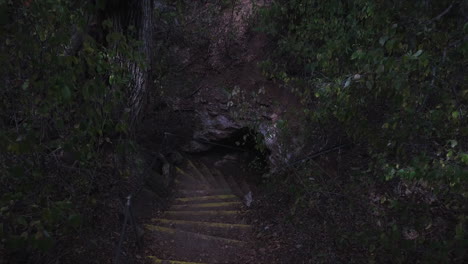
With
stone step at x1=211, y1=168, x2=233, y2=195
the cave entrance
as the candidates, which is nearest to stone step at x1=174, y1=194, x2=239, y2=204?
stone step at x1=211, y1=168, x2=233, y2=195

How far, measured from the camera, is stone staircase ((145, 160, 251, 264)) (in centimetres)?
517

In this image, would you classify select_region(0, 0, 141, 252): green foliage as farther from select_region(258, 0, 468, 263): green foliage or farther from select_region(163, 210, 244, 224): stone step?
select_region(163, 210, 244, 224): stone step

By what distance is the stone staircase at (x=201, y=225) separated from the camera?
5.17 metres

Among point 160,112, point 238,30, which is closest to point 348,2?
point 238,30

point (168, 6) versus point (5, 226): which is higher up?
point (168, 6)

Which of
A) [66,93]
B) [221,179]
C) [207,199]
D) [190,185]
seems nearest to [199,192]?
[190,185]

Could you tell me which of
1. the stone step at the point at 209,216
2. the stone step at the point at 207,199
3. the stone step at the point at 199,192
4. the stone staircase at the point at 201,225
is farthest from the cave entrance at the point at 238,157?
the stone step at the point at 209,216

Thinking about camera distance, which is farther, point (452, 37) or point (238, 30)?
point (238, 30)

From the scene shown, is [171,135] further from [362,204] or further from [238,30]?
[362,204]

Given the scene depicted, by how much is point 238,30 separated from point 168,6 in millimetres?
2101

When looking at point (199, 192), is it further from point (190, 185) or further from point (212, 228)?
point (212, 228)

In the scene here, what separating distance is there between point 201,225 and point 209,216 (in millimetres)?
428

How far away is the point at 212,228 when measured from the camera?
5.89 m

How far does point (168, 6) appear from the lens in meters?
9.67
